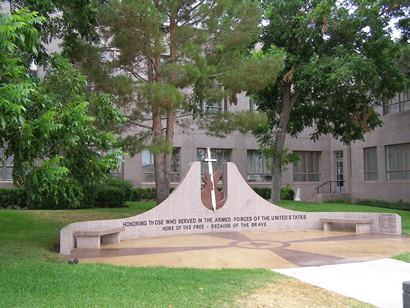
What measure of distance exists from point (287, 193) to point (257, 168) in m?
3.05

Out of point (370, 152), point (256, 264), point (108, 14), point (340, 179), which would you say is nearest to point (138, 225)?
point (256, 264)

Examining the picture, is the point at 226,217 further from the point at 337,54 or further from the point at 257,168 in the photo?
the point at 257,168

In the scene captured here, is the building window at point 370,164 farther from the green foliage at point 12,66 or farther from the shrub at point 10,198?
the green foliage at point 12,66

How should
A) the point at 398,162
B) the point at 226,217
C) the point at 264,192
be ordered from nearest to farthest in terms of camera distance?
the point at 226,217 < the point at 398,162 < the point at 264,192

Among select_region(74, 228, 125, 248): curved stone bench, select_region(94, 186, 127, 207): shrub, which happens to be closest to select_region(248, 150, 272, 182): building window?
select_region(94, 186, 127, 207): shrub

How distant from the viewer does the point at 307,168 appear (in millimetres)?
36969

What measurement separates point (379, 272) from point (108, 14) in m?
10.9

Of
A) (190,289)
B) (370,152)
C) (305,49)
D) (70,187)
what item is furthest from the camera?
(370,152)

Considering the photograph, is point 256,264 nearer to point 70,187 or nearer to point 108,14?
point 70,187

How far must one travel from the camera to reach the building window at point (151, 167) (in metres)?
30.7

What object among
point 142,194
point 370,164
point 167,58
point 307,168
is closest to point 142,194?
point 142,194

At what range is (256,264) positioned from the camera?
998 cm

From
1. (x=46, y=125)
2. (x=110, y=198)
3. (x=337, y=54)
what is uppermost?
(x=337, y=54)

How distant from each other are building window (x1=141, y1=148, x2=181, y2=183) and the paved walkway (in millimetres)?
15844
